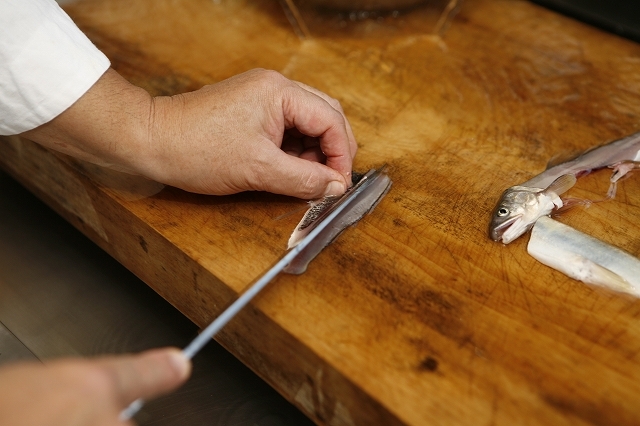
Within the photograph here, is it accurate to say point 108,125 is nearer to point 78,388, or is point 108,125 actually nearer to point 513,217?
point 78,388

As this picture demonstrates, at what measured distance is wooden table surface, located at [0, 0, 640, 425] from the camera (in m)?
0.99

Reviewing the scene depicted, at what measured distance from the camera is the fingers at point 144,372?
65 cm

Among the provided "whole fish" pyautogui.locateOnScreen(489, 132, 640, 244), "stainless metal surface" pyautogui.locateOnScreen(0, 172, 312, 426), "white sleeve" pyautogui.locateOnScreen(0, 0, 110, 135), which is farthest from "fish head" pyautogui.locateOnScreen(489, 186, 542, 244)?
"white sleeve" pyautogui.locateOnScreen(0, 0, 110, 135)

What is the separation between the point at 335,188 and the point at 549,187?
19.8 inches

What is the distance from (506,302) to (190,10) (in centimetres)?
148

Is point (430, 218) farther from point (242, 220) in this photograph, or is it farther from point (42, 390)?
point (42, 390)

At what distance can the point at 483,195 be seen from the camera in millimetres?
1366

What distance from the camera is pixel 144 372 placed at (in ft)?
2.21

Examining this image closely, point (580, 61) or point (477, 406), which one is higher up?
point (580, 61)

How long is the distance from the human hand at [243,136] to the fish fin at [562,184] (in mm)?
488

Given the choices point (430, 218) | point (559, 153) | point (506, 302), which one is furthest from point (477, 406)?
point (559, 153)

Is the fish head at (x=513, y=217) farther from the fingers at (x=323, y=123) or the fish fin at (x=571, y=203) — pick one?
the fingers at (x=323, y=123)

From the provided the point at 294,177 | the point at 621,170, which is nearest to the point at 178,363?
the point at 294,177

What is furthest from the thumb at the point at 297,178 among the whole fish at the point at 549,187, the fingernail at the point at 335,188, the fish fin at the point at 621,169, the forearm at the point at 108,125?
the fish fin at the point at 621,169
